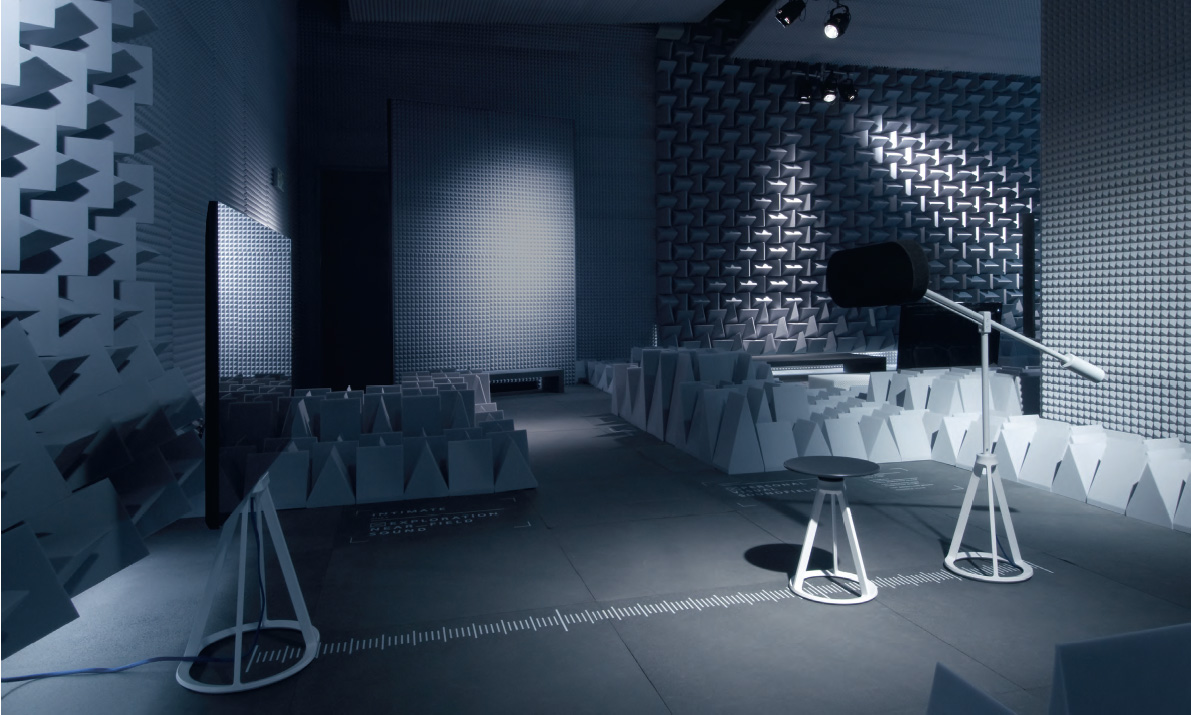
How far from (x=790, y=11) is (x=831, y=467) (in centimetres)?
646

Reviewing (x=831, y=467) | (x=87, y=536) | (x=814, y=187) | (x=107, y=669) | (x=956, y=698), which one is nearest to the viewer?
(x=956, y=698)

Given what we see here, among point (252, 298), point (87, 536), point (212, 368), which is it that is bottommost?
point (87, 536)

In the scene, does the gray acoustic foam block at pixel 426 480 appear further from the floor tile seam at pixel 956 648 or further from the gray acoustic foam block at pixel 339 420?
the floor tile seam at pixel 956 648

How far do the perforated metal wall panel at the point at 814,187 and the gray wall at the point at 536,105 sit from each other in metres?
0.35

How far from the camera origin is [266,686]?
6.75 ft

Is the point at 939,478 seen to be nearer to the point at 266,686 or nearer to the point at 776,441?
the point at 776,441

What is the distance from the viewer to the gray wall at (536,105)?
28.9 ft

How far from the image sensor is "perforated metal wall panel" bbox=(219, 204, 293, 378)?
351 centimetres

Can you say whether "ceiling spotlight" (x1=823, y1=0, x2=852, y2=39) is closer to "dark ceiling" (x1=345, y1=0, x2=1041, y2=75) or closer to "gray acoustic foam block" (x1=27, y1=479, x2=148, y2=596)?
"dark ceiling" (x1=345, y1=0, x2=1041, y2=75)

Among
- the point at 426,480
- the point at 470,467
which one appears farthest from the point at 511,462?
the point at 426,480

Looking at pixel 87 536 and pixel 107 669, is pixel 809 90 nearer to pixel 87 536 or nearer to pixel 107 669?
pixel 87 536

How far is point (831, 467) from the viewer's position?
265 centimetres

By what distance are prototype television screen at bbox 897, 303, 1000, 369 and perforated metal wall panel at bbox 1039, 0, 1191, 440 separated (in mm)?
3339

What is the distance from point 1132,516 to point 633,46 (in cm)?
801
